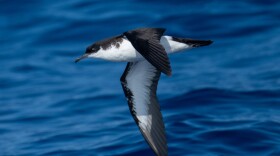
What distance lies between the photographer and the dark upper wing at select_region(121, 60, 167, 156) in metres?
10.2

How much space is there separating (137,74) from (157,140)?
1.00 metres

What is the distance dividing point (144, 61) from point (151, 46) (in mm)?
1671

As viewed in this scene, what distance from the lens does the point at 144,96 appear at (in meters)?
10.4

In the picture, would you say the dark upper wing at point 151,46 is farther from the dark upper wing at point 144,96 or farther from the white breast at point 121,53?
the dark upper wing at point 144,96

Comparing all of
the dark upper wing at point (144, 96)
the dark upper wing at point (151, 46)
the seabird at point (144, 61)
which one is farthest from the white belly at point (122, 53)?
the dark upper wing at point (144, 96)

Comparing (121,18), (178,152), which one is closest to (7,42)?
(121,18)

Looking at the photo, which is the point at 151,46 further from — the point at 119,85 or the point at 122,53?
the point at 119,85

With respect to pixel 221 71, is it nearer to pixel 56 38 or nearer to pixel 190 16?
pixel 190 16

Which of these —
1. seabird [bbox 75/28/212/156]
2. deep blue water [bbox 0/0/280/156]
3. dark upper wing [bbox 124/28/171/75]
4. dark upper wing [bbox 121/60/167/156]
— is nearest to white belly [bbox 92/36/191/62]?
seabird [bbox 75/28/212/156]

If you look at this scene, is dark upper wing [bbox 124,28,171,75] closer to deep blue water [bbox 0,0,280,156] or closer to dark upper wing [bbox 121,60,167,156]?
dark upper wing [bbox 121,60,167,156]

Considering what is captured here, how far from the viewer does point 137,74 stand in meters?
10.3

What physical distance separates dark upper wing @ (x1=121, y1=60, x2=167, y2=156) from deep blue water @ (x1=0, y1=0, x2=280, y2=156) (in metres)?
0.94

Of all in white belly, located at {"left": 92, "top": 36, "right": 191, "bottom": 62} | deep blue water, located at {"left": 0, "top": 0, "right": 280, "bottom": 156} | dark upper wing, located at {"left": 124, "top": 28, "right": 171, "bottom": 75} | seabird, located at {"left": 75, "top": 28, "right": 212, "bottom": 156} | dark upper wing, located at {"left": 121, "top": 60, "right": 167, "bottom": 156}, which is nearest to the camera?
dark upper wing, located at {"left": 124, "top": 28, "right": 171, "bottom": 75}

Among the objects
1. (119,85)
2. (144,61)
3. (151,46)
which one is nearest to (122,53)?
(144,61)
